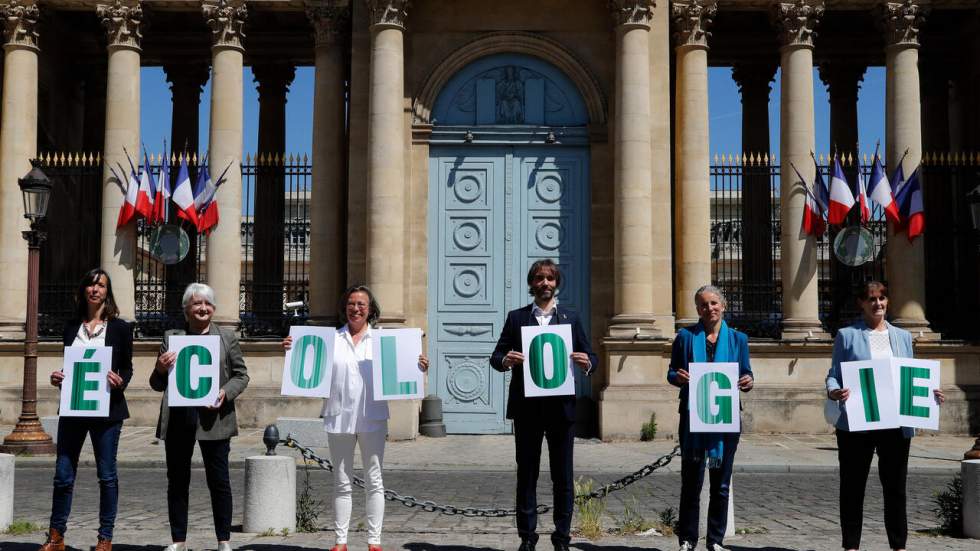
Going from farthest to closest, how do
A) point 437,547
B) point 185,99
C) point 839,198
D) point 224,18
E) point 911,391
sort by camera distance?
1. point 185,99
2. point 224,18
3. point 839,198
4. point 437,547
5. point 911,391

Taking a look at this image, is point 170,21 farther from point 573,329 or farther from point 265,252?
point 573,329

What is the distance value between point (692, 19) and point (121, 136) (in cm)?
1180

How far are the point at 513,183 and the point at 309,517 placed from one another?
1215cm

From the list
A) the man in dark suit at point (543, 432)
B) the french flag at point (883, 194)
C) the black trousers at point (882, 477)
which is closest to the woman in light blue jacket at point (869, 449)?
the black trousers at point (882, 477)

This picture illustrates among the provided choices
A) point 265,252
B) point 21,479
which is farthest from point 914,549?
point 265,252

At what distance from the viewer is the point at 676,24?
70.1 ft

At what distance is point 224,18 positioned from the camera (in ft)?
70.2

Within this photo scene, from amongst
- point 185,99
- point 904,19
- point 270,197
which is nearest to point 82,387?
point 270,197

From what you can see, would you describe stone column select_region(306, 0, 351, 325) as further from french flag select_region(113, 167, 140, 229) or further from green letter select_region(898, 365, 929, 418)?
green letter select_region(898, 365, 929, 418)

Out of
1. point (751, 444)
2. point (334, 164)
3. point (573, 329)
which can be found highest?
point (334, 164)

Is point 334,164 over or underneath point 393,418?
over

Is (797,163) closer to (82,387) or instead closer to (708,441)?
(708,441)

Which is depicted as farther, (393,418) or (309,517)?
(393,418)

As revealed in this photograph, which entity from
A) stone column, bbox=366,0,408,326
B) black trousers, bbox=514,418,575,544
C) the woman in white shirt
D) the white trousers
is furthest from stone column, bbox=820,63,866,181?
the white trousers
